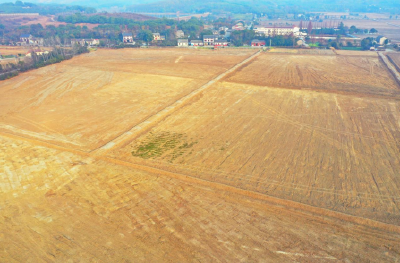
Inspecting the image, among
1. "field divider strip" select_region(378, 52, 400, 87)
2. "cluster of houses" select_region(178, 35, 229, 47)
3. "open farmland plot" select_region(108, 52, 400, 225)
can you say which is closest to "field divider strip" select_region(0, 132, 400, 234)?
"open farmland plot" select_region(108, 52, 400, 225)

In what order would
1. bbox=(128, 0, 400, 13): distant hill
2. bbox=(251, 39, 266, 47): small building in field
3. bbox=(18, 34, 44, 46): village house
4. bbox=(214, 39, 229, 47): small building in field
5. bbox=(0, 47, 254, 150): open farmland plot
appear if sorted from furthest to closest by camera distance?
bbox=(128, 0, 400, 13): distant hill, bbox=(18, 34, 44, 46): village house, bbox=(214, 39, 229, 47): small building in field, bbox=(251, 39, 266, 47): small building in field, bbox=(0, 47, 254, 150): open farmland plot

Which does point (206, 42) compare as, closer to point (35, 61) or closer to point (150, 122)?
point (35, 61)

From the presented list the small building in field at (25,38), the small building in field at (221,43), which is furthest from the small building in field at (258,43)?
the small building in field at (25,38)

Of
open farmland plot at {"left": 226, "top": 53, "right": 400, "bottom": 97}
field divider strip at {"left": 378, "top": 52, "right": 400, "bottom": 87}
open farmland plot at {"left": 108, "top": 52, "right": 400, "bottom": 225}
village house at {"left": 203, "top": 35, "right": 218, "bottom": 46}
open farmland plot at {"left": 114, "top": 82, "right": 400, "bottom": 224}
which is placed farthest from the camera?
village house at {"left": 203, "top": 35, "right": 218, "bottom": 46}

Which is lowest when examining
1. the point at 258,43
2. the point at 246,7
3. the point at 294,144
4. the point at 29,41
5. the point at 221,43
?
the point at 294,144

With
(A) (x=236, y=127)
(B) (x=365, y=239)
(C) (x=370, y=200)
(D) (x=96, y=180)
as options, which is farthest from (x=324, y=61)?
(D) (x=96, y=180)

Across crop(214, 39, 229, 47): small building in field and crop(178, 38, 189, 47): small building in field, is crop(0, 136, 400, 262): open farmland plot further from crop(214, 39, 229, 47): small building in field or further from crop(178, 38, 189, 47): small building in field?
crop(214, 39, 229, 47): small building in field

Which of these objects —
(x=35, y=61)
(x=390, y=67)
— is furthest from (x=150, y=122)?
(x=390, y=67)
